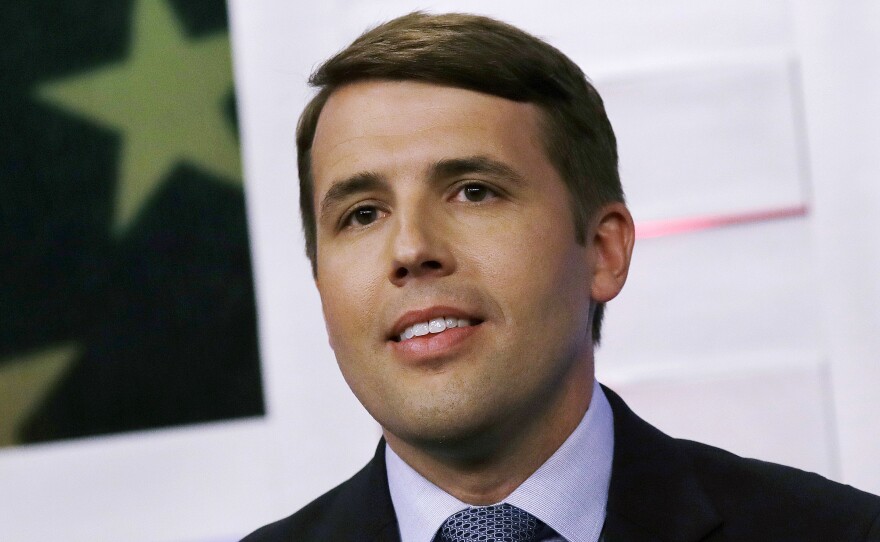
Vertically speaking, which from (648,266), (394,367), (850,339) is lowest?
(850,339)

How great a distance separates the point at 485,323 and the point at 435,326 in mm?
81

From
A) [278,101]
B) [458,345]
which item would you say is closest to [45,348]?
[278,101]

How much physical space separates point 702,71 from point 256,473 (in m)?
1.41

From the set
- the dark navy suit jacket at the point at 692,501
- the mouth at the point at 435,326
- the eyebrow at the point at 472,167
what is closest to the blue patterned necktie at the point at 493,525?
the dark navy suit jacket at the point at 692,501

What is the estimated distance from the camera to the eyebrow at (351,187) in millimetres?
2006

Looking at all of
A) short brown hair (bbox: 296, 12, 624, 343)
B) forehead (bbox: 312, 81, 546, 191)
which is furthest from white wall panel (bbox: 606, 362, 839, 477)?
forehead (bbox: 312, 81, 546, 191)

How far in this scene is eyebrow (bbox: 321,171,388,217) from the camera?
2006mm

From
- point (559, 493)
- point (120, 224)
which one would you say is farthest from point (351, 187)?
point (120, 224)

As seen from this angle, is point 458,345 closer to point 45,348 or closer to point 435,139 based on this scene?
point 435,139

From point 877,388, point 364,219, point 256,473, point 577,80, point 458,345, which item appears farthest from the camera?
point 256,473

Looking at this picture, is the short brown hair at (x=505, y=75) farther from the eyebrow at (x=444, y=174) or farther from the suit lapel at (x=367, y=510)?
the suit lapel at (x=367, y=510)

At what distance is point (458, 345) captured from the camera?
1.88 metres

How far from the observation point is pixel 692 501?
6.49 ft

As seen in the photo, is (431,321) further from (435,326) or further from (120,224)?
(120,224)
